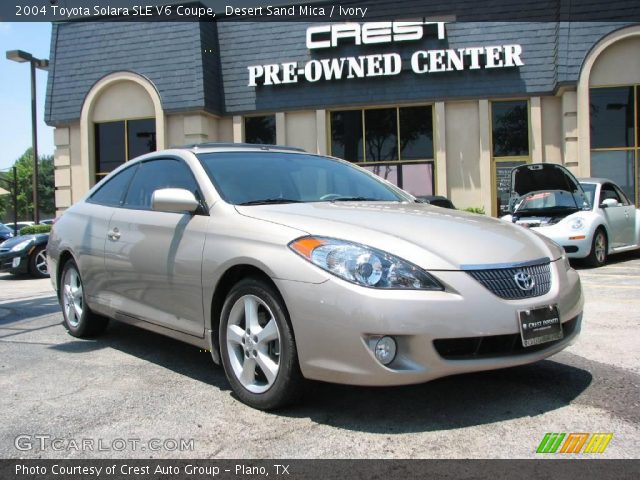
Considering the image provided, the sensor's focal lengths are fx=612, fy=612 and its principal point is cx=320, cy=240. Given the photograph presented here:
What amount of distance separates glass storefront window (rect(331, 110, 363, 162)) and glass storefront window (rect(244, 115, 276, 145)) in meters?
1.85

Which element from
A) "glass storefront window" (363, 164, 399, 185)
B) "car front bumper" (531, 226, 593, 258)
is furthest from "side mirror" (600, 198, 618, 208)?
"glass storefront window" (363, 164, 399, 185)

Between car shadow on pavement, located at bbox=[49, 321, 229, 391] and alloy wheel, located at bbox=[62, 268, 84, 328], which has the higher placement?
alloy wheel, located at bbox=[62, 268, 84, 328]

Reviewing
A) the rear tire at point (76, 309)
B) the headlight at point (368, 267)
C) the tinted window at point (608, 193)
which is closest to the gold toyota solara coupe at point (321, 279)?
the headlight at point (368, 267)

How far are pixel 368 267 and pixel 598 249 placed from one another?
8325 mm

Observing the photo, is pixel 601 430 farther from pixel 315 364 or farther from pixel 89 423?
pixel 89 423

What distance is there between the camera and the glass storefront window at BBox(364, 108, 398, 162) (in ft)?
56.6

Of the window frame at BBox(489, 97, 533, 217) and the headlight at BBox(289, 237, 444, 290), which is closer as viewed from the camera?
the headlight at BBox(289, 237, 444, 290)

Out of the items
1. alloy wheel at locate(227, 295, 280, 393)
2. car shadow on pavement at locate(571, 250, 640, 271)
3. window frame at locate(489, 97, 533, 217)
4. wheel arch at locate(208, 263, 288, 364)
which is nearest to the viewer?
alloy wheel at locate(227, 295, 280, 393)

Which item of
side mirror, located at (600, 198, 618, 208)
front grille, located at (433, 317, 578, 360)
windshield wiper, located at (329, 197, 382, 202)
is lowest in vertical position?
front grille, located at (433, 317, 578, 360)

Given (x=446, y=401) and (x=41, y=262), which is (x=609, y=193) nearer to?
(x=446, y=401)

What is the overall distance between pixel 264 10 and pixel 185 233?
15.6m

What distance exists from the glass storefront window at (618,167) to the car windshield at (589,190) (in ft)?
18.8

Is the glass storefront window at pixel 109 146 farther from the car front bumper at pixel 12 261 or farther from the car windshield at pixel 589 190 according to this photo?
the car windshield at pixel 589 190

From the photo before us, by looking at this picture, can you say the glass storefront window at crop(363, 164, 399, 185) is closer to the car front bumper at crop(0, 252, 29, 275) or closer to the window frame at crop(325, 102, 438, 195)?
the window frame at crop(325, 102, 438, 195)
